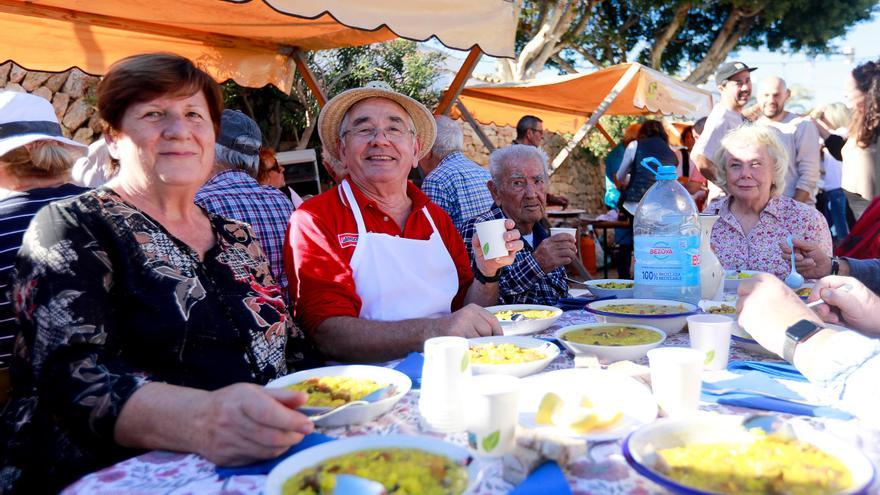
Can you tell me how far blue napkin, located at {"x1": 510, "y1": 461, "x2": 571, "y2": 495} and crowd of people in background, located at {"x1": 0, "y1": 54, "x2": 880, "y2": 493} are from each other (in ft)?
1.45

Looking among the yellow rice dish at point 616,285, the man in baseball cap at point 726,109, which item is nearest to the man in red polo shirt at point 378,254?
the yellow rice dish at point 616,285

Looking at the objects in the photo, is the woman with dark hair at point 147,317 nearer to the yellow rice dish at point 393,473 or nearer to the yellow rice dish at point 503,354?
the yellow rice dish at point 393,473

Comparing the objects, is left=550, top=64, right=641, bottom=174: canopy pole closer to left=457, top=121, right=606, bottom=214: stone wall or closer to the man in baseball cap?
the man in baseball cap

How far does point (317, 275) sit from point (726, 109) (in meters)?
4.90

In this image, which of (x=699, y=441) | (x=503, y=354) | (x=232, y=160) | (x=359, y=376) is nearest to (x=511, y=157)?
(x=232, y=160)

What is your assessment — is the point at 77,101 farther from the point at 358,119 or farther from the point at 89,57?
the point at 358,119

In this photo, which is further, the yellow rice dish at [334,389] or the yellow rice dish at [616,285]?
the yellow rice dish at [616,285]

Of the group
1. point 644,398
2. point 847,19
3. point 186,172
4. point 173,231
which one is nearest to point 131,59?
point 186,172

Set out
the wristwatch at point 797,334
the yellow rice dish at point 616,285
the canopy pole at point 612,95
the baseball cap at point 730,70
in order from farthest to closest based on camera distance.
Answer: the canopy pole at point 612,95
the baseball cap at point 730,70
the yellow rice dish at point 616,285
the wristwatch at point 797,334

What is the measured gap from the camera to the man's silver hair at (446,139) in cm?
534

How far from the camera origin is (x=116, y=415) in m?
1.38

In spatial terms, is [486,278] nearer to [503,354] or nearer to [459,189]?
[503,354]

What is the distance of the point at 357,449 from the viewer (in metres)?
1.19

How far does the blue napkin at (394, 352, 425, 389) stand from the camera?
169 cm
